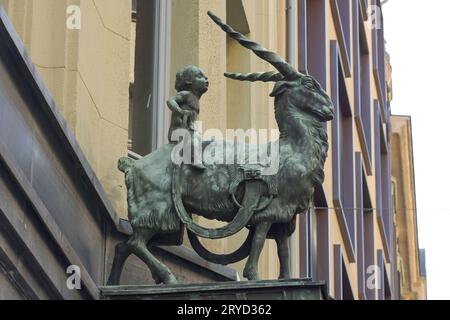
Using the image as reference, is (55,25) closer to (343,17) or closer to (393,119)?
(343,17)

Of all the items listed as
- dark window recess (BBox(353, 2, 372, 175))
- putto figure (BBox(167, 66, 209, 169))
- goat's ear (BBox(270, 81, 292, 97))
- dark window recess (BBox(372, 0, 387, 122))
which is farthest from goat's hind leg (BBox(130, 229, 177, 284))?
dark window recess (BBox(372, 0, 387, 122))

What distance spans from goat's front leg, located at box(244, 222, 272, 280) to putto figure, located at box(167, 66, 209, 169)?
665mm

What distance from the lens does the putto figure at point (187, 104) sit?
11836 millimetres

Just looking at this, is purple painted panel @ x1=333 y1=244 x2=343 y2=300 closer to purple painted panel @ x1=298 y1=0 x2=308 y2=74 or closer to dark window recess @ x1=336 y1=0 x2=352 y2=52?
purple painted panel @ x1=298 y1=0 x2=308 y2=74

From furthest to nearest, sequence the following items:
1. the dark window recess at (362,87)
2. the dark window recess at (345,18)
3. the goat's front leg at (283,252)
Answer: the dark window recess at (362,87) → the dark window recess at (345,18) → the goat's front leg at (283,252)

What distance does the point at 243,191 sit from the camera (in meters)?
11.7

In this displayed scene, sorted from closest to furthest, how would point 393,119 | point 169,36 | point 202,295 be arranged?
point 202,295
point 169,36
point 393,119

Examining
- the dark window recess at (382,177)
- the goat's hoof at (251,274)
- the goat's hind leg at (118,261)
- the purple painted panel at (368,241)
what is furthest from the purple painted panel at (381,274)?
the goat's hoof at (251,274)

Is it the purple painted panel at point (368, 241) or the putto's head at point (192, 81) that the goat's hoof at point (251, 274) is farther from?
the purple painted panel at point (368, 241)

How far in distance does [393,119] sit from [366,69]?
A: 88.6ft

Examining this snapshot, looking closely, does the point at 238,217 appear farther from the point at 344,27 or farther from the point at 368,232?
the point at 368,232

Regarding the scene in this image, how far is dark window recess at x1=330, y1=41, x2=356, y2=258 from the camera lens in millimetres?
26903

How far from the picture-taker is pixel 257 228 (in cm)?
1163

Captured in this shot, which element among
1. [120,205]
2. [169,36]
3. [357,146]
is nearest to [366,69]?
[357,146]
